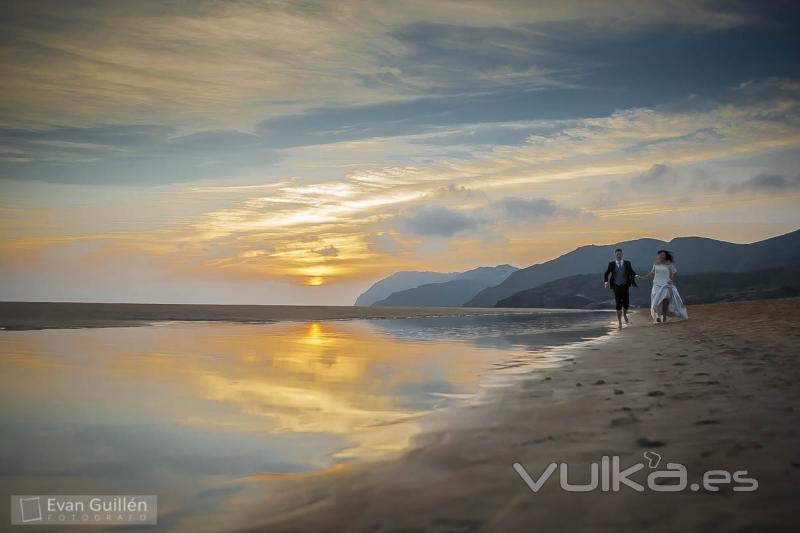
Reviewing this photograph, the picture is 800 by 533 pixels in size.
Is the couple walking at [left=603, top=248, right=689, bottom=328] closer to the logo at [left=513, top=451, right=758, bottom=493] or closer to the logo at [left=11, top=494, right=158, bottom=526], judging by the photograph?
the logo at [left=513, top=451, right=758, bottom=493]

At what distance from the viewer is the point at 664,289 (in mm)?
24922

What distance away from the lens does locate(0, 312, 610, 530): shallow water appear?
4.59 m

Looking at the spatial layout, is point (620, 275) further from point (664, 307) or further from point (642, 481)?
point (642, 481)

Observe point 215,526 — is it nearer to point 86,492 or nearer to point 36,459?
point 86,492

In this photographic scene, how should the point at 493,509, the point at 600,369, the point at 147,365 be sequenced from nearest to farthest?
1. the point at 493,509
2. the point at 600,369
3. the point at 147,365

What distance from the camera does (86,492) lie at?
14.0 feet

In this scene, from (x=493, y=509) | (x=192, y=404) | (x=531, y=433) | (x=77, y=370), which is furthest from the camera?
(x=77, y=370)

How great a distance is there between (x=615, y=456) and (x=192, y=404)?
596cm

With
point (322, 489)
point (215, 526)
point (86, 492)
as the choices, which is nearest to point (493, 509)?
point (322, 489)

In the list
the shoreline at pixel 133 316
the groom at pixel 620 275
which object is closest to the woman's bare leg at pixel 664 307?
the groom at pixel 620 275

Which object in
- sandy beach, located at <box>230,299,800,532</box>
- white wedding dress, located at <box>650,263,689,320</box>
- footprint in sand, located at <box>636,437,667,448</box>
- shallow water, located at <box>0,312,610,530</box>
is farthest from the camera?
white wedding dress, located at <box>650,263,689,320</box>

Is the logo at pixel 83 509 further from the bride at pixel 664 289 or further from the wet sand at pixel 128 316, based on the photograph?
the wet sand at pixel 128 316

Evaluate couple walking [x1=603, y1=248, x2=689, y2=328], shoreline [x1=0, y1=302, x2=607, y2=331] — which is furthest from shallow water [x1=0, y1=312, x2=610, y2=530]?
shoreline [x1=0, y1=302, x2=607, y2=331]

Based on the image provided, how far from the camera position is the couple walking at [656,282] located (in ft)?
75.7
